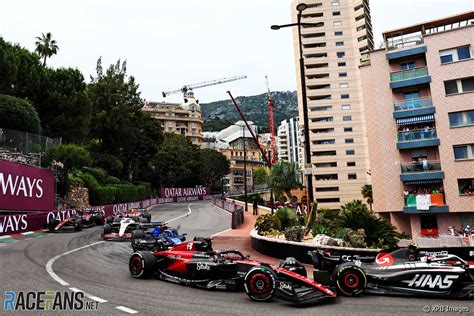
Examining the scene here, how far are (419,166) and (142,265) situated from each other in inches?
1072

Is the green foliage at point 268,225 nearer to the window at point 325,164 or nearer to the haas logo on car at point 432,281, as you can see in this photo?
the haas logo on car at point 432,281

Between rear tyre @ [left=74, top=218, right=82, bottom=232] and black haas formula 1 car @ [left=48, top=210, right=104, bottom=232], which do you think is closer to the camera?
black haas formula 1 car @ [left=48, top=210, right=104, bottom=232]

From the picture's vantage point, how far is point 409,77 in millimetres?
30703

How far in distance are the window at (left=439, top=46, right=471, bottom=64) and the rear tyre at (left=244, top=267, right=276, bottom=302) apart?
29.8 metres

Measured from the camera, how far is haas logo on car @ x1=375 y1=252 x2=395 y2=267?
8008 mm

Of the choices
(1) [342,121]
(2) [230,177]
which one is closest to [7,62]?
(1) [342,121]

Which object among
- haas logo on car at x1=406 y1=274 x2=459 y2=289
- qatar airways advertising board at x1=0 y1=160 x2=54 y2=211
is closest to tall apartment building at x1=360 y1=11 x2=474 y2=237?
haas logo on car at x1=406 y1=274 x2=459 y2=289

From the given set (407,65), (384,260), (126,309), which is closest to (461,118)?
(407,65)

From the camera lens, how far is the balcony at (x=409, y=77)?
98.1ft

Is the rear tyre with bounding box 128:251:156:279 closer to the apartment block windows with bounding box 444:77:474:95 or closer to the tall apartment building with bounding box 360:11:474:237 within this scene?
the tall apartment building with bounding box 360:11:474:237

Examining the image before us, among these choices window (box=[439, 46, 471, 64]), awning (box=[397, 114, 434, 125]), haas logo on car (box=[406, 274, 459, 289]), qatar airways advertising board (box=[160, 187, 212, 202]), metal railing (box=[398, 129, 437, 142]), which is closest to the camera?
haas logo on car (box=[406, 274, 459, 289])

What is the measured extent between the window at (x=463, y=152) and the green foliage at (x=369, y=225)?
2028cm

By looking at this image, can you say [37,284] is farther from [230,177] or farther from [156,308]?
[230,177]

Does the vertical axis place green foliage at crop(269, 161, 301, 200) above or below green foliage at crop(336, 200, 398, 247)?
above
